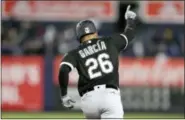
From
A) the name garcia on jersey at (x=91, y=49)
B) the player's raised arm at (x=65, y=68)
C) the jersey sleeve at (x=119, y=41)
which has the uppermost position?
the jersey sleeve at (x=119, y=41)

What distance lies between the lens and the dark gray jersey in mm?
8688

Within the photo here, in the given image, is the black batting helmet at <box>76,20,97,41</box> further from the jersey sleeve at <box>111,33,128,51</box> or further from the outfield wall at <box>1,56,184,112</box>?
the outfield wall at <box>1,56,184,112</box>

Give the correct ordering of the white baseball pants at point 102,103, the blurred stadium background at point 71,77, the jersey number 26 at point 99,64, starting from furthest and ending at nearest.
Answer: the blurred stadium background at point 71,77, the jersey number 26 at point 99,64, the white baseball pants at point 102,103

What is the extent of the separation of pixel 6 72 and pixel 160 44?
417 centimetres

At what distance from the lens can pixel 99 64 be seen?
8719mm

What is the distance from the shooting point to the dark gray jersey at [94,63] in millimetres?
8688

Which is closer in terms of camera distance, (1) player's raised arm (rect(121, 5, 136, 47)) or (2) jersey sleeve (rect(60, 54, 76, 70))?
(2) jersey sleeve (rect(60, 54, 76, 70))

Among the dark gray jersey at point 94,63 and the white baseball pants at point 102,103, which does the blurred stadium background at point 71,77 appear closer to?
the dark gray jersey at point 94,63

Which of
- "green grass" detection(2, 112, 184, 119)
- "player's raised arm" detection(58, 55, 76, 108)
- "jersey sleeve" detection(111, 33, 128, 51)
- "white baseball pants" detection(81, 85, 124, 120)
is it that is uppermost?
"jersey sleeve" detection(111, 33, 128, 51)

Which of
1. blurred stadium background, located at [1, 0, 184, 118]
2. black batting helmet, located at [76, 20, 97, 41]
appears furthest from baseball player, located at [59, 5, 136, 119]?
blurred stadium background, located at [1, 0, 184, 118]

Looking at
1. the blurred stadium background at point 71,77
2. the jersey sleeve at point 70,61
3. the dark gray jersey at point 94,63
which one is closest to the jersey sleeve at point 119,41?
the dark gray jersey at point 94,63

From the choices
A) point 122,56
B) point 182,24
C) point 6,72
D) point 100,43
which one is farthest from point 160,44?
point 100,43

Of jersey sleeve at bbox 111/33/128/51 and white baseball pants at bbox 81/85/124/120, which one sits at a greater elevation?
jersey sleeve at bbox 111/33/128/51

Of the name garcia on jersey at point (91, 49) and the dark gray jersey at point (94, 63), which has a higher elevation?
the name garcia on jersey at point (91, 49)
